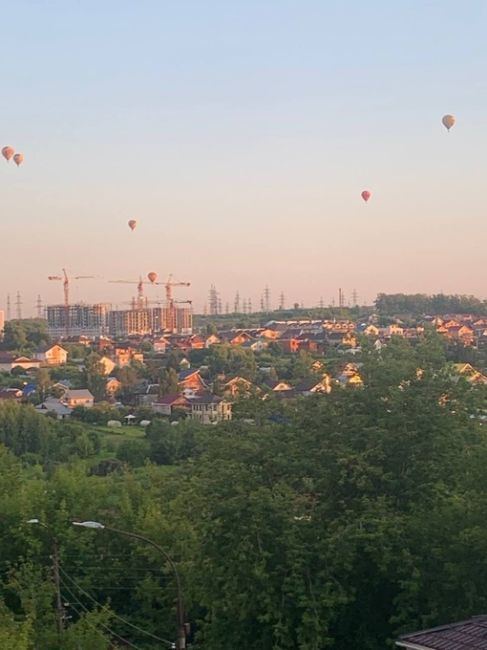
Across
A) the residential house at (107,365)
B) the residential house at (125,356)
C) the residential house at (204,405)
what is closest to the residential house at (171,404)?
the residential house at (204,405)

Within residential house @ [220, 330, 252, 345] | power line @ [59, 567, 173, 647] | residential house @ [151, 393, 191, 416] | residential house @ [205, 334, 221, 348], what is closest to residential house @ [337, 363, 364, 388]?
power line @ [59, 567, 173, 647]

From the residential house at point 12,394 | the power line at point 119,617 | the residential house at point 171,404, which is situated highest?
the power line at point 119,617

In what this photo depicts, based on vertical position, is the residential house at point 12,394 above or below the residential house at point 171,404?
above

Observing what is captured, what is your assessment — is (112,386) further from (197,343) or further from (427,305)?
(427,305)

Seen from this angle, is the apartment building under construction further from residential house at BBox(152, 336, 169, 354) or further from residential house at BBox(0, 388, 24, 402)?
residential house at BBox(0, 388, 24, 402)

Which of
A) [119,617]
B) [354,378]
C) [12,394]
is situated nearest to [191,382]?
[12,394]

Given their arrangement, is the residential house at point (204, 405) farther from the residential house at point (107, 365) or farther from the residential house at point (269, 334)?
the residential house at point (269, 334)

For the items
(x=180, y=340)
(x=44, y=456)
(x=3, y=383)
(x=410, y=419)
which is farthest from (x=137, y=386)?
(x=410, y=419)
